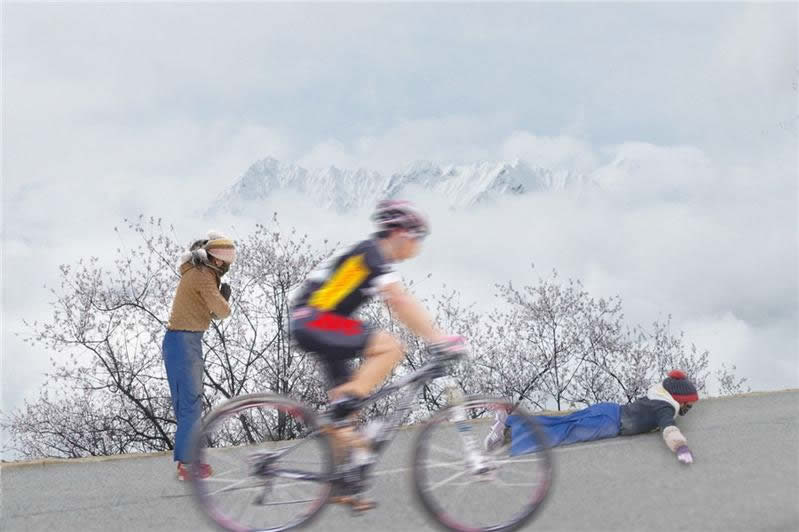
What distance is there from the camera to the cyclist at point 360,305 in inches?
145

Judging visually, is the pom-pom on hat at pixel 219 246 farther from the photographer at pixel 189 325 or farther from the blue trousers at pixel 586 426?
the blue trousers at pixel 586 426

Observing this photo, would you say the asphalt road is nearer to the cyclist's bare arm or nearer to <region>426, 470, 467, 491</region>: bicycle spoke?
<region>426, 470, 467, 491</region>: bicycle spoke

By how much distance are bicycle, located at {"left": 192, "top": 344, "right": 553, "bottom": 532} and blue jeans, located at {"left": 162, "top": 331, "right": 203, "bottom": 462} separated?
5.72ft

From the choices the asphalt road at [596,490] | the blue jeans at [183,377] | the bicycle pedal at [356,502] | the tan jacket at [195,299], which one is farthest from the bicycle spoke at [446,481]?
the blue jeans at [183,377]

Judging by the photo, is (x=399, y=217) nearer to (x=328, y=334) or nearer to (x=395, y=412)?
(x=328, y=334)

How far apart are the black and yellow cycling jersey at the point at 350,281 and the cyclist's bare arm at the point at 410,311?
49mm

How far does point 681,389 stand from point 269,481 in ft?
11.3

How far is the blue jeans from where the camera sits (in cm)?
561

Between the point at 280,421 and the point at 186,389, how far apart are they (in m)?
1.03

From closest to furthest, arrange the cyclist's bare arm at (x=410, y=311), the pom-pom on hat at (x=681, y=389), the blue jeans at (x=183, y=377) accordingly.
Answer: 1. the cyclist's bare arm at (x=410, y=311)
2. the blue jeans at (x=183, y=377)
3. the pom-pom on hat at (x=681, y=389)

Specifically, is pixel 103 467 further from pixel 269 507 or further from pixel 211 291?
pixel 269 507

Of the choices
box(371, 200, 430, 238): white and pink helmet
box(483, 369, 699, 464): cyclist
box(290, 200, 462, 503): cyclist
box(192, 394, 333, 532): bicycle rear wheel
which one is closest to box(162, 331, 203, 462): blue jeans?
box(192, 394, 333, 532): bicycle rear wheel

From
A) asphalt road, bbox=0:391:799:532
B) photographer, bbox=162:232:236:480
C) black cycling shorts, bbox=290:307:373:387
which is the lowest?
asphalt road, bbox=0:391:799:532

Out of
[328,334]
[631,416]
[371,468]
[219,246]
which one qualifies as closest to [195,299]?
[219,246]
